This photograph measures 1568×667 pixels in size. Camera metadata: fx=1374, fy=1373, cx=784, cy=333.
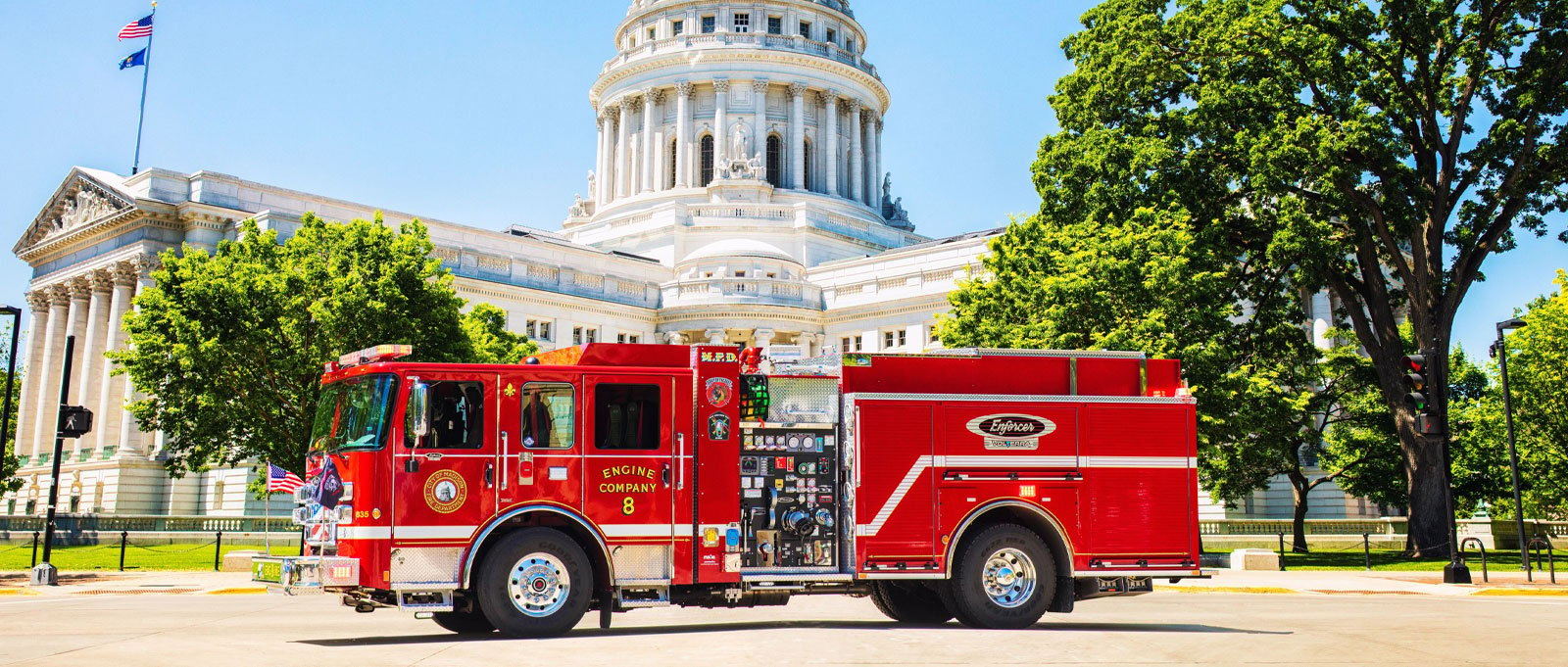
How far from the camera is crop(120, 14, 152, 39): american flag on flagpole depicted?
2345 inches

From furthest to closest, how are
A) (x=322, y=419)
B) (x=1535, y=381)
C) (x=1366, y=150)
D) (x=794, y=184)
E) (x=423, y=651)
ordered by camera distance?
(x=794, y=184) → (x=1535, y=381) → (x=1366, y=150) → (x=322, y=419) → (x=423, y=651)

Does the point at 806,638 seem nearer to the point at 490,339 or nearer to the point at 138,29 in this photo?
the point at 490,339

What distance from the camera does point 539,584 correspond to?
586 inches

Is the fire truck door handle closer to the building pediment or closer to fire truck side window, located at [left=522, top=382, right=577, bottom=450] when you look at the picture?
fire truck side window, located at [left=522, top=382, right=577, bottom=450]

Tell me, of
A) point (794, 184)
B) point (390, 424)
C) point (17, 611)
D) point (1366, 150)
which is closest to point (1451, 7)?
point (1366, 150)

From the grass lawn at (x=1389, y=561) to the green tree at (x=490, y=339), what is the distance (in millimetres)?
25264

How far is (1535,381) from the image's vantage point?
48406 millimetres

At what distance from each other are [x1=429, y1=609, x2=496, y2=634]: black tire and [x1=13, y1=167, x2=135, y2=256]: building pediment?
51.1 meters

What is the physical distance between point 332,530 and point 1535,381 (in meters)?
46.0

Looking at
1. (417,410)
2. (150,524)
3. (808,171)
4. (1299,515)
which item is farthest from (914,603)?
(808,171)

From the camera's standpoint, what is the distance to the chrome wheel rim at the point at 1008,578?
53.1 ft

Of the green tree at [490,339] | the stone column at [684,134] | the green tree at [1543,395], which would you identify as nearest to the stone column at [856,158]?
the stone column at [684,134]

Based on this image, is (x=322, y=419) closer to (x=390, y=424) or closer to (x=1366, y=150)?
(x=390, y=424)

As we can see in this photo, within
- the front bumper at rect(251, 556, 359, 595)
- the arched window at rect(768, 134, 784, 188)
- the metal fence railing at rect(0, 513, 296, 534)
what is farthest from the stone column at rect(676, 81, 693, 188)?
the front bumper at rect(251, 556, 359, 595)
